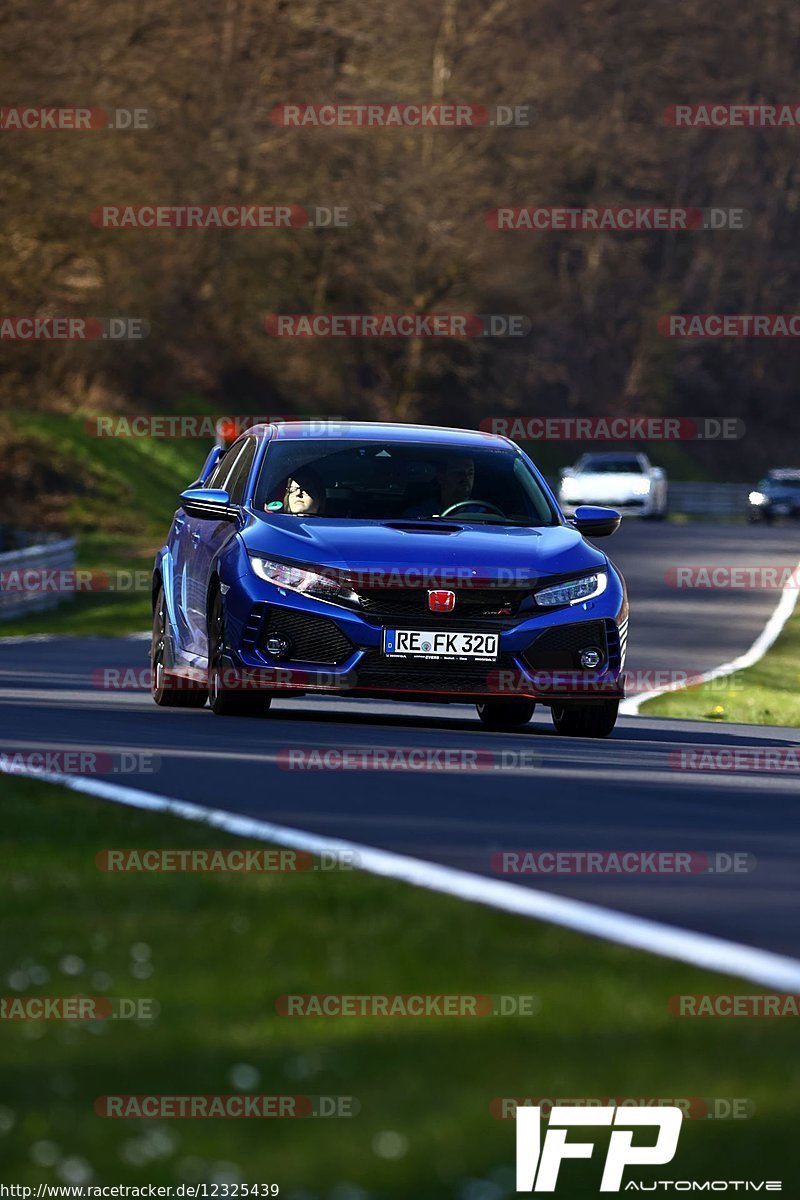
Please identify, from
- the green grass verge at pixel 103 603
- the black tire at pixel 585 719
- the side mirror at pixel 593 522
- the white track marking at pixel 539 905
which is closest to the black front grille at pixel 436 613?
the black tire at pixel 585 719

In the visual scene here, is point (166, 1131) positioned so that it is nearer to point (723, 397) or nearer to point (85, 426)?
point (85, 426)

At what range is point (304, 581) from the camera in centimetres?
1434

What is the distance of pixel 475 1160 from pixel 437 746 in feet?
29.1

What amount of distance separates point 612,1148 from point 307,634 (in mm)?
9558

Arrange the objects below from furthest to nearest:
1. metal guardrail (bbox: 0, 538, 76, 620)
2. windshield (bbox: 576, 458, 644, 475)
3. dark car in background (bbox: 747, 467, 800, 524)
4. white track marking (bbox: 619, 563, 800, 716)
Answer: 1. dark car in background (bbox: 747, 467, 800, 524)
2. windshield (bbox: 576, 458, 644, 475)
3. metal guardrail (bbox: 0, 538, 76, 620)
4. white track marking (bbox: 619, 563, 800, 716)

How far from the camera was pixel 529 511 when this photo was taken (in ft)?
50.8

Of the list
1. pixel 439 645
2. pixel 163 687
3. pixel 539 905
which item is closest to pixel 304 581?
pixel 439 645

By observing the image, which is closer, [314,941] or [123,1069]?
[123,1069]

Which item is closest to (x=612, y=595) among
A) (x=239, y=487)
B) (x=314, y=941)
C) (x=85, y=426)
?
(x=239, y=487)

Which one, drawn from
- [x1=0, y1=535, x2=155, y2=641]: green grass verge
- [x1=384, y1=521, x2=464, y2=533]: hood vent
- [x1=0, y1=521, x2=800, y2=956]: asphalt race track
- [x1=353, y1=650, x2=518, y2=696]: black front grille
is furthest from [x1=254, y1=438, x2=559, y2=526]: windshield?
[x1=0, y1=535, x2=155, y2=641]: green grass verge

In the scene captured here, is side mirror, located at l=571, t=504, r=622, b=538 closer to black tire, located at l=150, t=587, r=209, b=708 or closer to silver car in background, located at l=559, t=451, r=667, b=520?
black tire, located at l=150, t=587, r=209, b=708

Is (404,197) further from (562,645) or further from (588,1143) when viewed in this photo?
(588,1143)

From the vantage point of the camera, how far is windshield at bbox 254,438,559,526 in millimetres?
15211

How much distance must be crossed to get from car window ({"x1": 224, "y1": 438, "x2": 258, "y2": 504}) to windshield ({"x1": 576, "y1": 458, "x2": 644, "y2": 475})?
47648 mm
